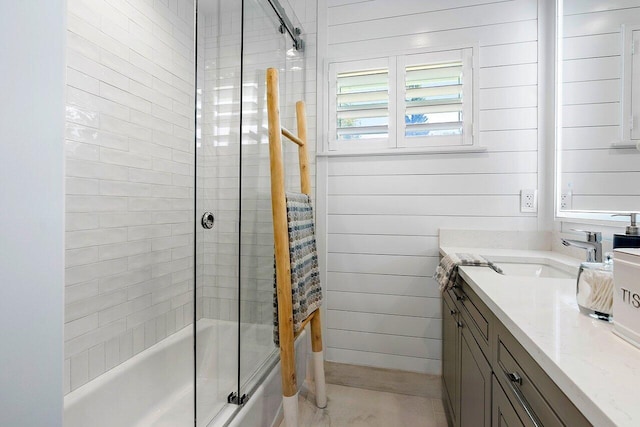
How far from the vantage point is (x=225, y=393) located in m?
1.22

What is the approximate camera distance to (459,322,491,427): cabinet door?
91 cm

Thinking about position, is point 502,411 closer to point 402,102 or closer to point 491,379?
point 491,379

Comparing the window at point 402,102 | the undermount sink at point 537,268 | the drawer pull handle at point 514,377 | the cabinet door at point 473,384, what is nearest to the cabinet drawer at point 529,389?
the drawer pull handle at point 514,377

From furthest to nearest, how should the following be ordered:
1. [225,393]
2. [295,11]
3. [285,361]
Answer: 1. [295,11]
2. [285,361]
3. [225,393]

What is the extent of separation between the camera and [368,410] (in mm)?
1749

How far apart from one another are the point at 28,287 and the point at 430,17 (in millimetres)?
2263

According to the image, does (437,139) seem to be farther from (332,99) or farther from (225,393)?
(225,393)

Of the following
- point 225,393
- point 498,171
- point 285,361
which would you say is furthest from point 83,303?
point 498,171

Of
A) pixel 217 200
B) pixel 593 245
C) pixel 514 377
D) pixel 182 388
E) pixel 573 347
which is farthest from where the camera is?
pixel 182 388

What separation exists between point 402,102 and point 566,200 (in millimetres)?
1039

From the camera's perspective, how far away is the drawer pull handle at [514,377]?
67 cm

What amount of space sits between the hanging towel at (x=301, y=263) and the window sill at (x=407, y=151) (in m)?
0.49

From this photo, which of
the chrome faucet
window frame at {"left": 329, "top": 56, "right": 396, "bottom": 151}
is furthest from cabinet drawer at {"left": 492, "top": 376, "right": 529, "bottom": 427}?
window frame at {"left": 329, "top": 56, "right": 396, "bottom": 151}

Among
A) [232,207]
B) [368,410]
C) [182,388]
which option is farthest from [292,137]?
[368,410]
